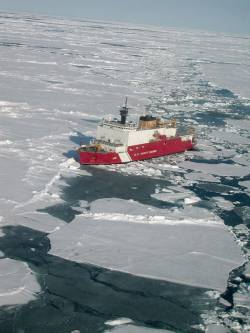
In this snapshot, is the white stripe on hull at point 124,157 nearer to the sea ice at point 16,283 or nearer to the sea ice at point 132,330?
the sea ice at point 16,283

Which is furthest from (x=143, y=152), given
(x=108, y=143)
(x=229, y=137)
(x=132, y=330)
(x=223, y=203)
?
(x=132, y=330)

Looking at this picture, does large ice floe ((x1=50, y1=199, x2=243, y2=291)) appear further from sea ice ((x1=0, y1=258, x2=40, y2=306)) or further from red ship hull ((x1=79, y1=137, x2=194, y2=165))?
red ship hull ((x1=79, y1=137, x2=194, y2=165))

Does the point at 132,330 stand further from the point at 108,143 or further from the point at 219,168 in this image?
the point at 219,168

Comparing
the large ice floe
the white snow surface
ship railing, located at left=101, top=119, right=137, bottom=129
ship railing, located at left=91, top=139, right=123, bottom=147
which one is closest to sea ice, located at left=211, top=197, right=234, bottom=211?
the white snow surface

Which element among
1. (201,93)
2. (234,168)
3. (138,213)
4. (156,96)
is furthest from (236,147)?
(201,93)

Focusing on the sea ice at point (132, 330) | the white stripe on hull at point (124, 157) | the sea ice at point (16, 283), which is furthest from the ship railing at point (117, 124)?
the sea ice at point (132, 330)

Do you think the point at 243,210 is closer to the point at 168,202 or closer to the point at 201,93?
the point at 168,202
